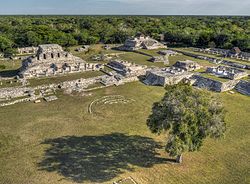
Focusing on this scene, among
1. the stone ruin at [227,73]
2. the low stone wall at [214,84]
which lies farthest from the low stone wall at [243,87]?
the stone ruin at [227,73]

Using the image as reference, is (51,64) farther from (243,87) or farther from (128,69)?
(243,87)

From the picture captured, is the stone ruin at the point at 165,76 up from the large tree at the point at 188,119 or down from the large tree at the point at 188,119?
down

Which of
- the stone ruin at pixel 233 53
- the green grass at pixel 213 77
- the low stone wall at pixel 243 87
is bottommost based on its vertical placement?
the low stone wall at pixel 243 87

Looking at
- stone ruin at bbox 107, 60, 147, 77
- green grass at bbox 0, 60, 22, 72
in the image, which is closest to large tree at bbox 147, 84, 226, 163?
stone ruin at bbox 107, 60, 147, 77

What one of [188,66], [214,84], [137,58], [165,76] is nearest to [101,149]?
[165,76]

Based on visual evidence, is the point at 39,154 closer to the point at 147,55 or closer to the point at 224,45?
the point at 147,55

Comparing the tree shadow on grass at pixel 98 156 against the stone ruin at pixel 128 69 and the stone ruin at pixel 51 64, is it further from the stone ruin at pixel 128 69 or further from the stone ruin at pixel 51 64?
the stone ruin at pixel 51 64
